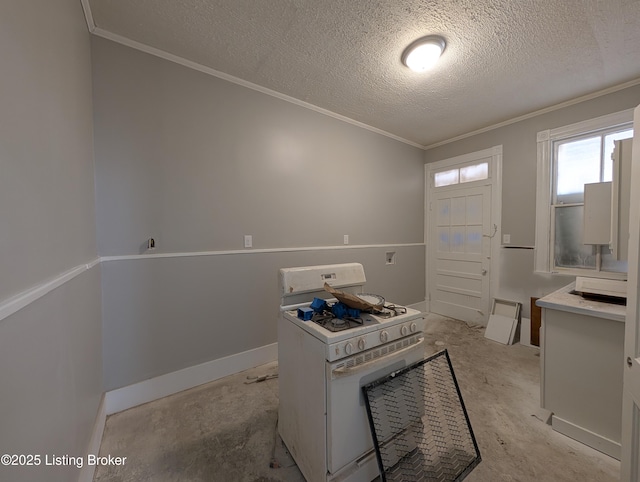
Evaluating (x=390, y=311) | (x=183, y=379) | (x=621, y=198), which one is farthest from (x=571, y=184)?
(x=183, y=379)

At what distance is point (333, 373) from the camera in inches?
43.8

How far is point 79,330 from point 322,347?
48.3 inches

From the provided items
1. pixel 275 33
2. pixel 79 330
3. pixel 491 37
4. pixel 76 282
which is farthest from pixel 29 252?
pixel 491 37

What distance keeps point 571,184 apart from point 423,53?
7.77 ft

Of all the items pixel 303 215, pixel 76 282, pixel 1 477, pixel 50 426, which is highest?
pixel 303 215

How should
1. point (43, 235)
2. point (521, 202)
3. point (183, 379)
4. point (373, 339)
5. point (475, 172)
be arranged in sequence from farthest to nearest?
point (475, 172) < point (521, 202) < point (183, 379) < point (373, 339) < point (43, 235)

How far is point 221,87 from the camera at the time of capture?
229 cm

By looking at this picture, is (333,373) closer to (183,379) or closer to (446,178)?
(183,379)

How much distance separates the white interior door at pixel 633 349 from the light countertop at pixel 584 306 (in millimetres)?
680

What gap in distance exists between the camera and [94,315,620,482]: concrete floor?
1.38 metres

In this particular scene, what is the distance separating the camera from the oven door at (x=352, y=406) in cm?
113

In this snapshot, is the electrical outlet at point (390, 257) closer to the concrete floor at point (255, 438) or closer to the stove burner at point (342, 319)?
the concrete floor at point (255, 438)

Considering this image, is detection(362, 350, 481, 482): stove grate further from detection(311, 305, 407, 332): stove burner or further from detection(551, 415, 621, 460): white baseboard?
detection(551, 415, 621, 460): white baseboard

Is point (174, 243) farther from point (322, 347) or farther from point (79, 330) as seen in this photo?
point (322, 347)
